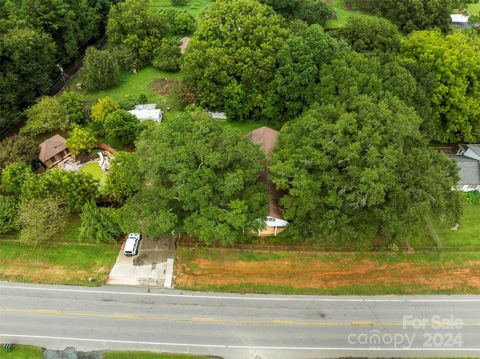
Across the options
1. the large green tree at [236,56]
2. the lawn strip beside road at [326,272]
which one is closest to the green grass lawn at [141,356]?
the lawn strip beside road at [326,272]

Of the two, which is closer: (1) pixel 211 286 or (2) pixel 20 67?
(1) pixel 211 286

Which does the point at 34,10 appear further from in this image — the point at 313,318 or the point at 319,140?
the point at 313,318

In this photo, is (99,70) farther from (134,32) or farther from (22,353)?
(22,353)

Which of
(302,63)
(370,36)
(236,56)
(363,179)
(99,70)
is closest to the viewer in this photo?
(363,179)

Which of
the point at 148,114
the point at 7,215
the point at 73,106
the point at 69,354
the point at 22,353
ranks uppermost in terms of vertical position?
the point at 73,106

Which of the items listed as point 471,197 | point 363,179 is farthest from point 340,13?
point 363,179

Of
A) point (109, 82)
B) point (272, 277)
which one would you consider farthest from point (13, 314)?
point (109, 82)
